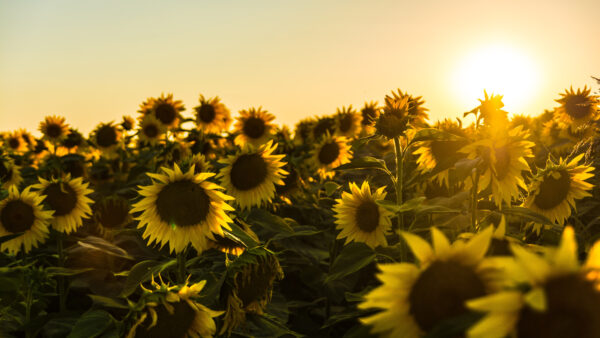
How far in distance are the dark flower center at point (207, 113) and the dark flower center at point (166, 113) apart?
46 cm

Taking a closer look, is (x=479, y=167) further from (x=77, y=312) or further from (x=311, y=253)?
(x=77, y=312)

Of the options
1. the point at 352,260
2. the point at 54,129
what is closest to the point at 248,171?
the point at 352,260

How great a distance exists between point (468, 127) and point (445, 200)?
934 millimetres

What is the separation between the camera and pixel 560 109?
19.1 feet

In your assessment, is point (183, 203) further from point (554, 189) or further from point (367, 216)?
point (554, 189)

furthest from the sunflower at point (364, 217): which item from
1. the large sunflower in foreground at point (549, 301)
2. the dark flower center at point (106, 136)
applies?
the dark flower center at point (106, 136)

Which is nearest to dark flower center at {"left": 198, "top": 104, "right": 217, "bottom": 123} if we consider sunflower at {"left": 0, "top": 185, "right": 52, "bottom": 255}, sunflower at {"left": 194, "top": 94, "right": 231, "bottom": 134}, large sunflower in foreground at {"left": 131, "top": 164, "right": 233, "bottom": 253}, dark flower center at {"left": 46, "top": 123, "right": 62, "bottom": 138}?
sunflower at {"left": 194, "top": 94, "right": 231, "bottom": 134}

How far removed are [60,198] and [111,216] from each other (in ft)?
3.94

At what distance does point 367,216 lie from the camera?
2.80 meters

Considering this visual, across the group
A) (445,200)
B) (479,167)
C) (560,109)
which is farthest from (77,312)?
(560,109)

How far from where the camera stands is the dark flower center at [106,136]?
8484 millimetres

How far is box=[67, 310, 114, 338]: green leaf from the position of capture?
2134 mm

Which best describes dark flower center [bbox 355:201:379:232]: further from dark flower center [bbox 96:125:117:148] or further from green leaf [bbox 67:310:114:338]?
dark flower center [bbox 96:125:117:148]

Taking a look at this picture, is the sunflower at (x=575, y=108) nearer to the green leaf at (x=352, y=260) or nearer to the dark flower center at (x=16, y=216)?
the green leaf at (x=352, y=260)
